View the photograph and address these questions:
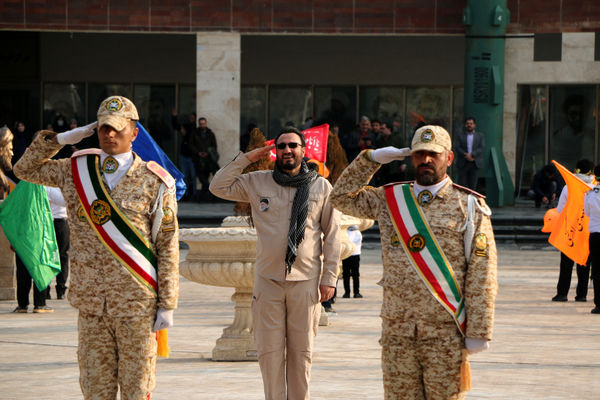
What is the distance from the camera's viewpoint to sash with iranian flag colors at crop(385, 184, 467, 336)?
6.12 m

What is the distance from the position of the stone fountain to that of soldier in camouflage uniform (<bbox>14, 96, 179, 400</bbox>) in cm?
367

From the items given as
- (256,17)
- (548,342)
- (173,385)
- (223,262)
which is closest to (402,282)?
(173,385)

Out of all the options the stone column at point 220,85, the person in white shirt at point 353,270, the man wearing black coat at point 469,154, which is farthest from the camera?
the stone column at point 220,85

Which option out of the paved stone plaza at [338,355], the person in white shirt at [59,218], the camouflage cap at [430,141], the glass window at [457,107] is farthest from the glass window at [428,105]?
the camouflage cap at [430,141]

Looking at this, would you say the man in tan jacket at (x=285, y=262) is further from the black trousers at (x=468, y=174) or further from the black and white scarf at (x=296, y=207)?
the black trousers at (x=468, y=174)

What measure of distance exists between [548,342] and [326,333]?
207 cm

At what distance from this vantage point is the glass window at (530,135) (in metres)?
29.8

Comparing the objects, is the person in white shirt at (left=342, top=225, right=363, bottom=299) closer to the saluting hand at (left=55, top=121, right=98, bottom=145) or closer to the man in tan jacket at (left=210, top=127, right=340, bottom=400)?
the man in tan jacket at (left=210, top=127, right=340, bottom=400)

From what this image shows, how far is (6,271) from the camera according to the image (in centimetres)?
1501

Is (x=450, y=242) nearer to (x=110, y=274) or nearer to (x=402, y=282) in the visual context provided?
(x=402, y=282)

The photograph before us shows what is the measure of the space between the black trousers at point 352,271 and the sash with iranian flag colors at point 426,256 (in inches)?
328

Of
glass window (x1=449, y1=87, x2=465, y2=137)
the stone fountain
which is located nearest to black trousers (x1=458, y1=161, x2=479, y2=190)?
glass window (x1=449, y1=87, x2=465, y2=137)

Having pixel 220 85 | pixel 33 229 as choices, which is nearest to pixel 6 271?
pixel 33 229

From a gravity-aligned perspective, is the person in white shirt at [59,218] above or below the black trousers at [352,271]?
above
